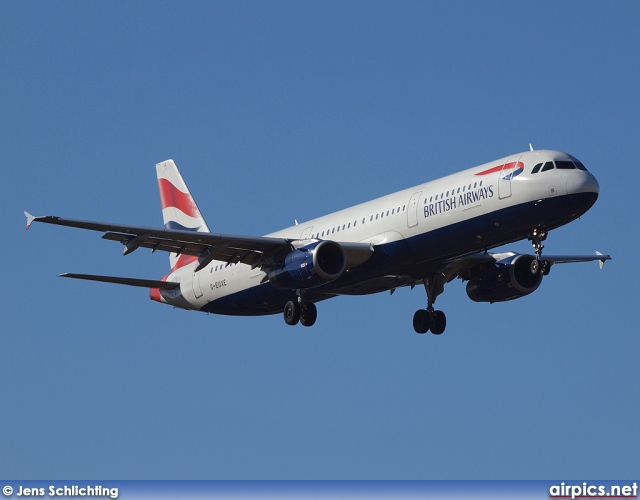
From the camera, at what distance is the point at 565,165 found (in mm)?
51375

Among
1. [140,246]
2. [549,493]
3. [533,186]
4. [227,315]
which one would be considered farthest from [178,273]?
[549,493]

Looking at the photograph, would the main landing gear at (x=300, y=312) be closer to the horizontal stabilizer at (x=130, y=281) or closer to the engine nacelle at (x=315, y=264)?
the engine nacelle at (x=315, y=264)

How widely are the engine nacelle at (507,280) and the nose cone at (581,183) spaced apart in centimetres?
736

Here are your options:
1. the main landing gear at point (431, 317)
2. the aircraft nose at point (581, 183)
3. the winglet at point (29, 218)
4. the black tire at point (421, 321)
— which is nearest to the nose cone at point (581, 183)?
the aircraft nose at point (581, 183)

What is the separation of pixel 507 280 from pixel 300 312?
9064 mm

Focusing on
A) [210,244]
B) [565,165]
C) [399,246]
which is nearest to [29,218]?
[210,244]

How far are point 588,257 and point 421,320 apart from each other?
884 cm

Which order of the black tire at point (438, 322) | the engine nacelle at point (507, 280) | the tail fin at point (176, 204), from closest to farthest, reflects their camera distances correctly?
the engine nacelle at point (507, 280)
the black tire at point (438, 322)
the tail fin at point (176, 204)

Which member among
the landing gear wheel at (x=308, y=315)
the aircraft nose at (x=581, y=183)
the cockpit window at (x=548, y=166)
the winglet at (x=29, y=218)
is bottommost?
the winglet at (x=29, y=218)

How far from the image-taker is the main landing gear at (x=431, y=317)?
60531 mm

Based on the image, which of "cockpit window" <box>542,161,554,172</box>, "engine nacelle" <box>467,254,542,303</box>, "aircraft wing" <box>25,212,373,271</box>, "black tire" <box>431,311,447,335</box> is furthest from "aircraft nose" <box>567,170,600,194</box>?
"black tire" <box>431,311,447,335</box>

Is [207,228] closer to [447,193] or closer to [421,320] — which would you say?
[421,320]

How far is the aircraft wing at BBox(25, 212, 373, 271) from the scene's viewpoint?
175 ft

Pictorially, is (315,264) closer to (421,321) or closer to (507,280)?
(421,321)
